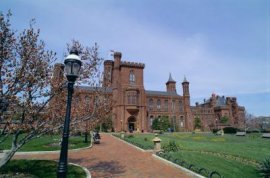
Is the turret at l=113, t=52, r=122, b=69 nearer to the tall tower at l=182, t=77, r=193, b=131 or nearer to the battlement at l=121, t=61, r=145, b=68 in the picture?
the battlement at l=121, t=61, r=145, b=68

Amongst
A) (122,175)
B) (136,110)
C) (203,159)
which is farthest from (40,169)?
(136,110)

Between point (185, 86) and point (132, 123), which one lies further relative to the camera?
point (185, 86)

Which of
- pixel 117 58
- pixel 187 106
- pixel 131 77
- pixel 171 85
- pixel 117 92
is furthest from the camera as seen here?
pixel 171 85

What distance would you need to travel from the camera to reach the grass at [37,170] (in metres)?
9.03

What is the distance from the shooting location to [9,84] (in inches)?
299

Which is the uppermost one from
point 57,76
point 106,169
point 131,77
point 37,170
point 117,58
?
point 117,58

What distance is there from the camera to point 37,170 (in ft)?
32.9

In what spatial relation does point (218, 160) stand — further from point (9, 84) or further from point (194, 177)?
point (9, 84)

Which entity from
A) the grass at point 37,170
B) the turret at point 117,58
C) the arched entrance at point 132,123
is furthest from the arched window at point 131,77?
the grass at point 37,170

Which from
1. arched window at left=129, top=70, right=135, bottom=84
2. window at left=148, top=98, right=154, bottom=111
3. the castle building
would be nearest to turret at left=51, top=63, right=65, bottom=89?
the castle building

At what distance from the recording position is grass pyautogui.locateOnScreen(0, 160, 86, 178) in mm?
9031

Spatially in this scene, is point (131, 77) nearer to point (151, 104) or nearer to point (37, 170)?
point (151, 104)

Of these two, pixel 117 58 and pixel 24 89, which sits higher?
pixel 117 58

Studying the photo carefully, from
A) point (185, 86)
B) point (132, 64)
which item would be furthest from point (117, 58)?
point (185, 86)
